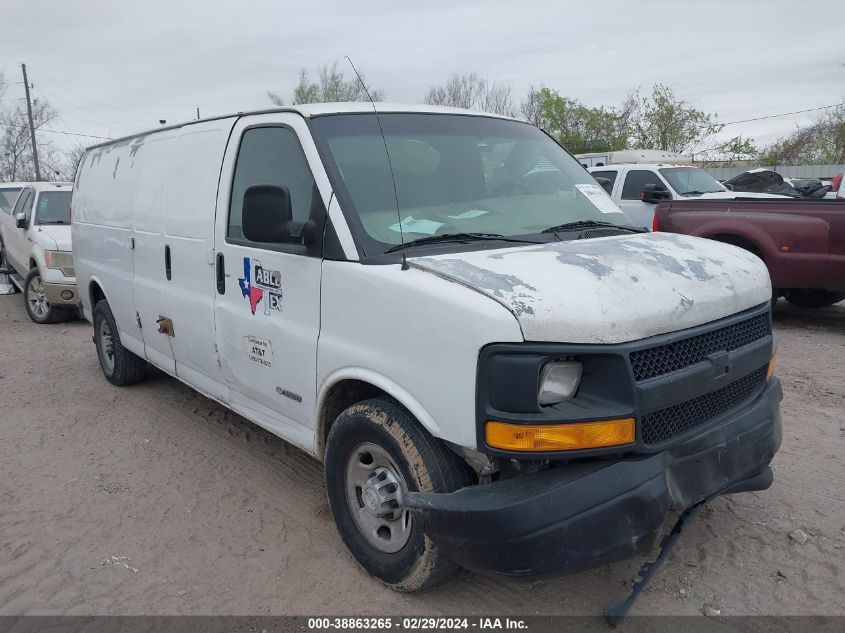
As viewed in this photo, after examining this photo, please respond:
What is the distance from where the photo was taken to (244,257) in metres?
3.83

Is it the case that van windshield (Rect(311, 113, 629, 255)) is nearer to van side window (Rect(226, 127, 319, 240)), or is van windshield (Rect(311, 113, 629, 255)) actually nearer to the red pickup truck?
van side window (Rect(226, 127, 319, 240))

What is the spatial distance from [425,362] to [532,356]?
46cm

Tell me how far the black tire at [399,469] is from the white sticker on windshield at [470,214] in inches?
38.4

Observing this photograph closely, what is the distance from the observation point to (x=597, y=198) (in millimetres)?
4039

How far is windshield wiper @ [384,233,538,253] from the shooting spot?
10.4 ft

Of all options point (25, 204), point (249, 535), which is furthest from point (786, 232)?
point (25, 204)

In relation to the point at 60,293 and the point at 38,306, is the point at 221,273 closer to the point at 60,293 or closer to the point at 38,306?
the point at 60,293

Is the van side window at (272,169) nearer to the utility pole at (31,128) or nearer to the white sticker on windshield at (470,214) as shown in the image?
the white sticker on windshield at (470,214)

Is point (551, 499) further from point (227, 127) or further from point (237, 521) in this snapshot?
point (227, 127)

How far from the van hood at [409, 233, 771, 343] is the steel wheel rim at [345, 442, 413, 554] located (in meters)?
0.91

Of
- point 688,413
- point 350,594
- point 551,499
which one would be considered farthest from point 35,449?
point 688,413

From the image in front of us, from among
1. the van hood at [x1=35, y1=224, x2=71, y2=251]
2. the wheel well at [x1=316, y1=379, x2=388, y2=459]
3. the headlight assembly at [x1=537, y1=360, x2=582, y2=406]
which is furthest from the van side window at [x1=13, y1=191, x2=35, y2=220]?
the headlight assembly at [x1=537, y1=360, x2=582, y2=406]

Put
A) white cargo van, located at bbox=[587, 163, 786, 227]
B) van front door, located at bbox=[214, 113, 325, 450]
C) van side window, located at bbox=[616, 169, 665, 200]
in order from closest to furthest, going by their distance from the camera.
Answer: van front door, located at bbox=[214, 113, 325, 450]
white cargo van, located at bbox=[587, 163, 786, 227]
van side window, located at bbox=[616, 169, 665, 200]

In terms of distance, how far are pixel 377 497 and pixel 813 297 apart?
300 inches
